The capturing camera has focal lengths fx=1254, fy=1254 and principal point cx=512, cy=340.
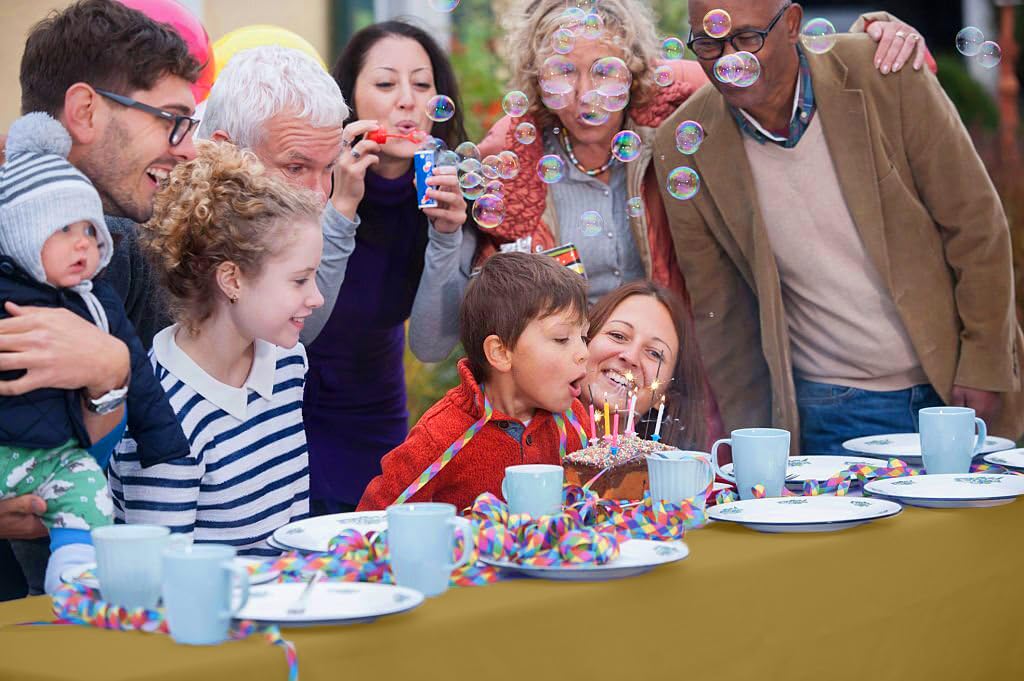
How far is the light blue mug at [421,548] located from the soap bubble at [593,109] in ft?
5.60

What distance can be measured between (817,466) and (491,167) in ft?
3.63

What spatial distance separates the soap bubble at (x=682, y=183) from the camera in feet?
11.4

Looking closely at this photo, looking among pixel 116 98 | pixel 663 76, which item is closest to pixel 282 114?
pixel 116 98

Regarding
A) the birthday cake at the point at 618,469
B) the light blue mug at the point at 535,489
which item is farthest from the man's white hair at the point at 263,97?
the light blue mug at the point at 535,489

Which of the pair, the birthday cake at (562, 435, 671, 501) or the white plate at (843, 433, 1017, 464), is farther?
the white plate at (843, 433, 1017, 464)

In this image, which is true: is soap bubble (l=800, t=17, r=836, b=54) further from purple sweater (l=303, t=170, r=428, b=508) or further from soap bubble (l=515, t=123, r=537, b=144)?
purple sweater (l=303, t=170, r=428, b=508)

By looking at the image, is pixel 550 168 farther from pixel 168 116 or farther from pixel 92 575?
pixel 92 575

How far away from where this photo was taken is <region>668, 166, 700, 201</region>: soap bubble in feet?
11.4

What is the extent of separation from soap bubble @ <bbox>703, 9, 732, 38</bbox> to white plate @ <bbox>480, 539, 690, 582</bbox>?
66.9 inches

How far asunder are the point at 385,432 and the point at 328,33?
15.5ft

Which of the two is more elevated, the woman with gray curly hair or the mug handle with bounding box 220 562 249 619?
the woman with gray curly hair

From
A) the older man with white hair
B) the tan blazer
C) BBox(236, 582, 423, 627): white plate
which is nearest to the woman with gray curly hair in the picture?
the tan blazer

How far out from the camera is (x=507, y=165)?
10.6 feet

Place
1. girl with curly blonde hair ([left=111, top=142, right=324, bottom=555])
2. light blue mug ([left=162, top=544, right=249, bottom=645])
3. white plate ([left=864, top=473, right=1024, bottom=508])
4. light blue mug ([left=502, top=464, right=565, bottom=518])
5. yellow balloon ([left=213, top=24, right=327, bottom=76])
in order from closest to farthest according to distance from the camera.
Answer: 1. light blue mug ([left=162, top=544, right=249, bottom=645])
2. light blue mug ([left=502, top=464, right=565, bottom=518])
3. white plate ([left=864, top=473, right=1024, bottom=508])
4. girl with curly blonde hair ([left=111, top=142, right=324, bottom=555])
5. yellow balloon ([left=213, top=24, right=327, bottom=76])
